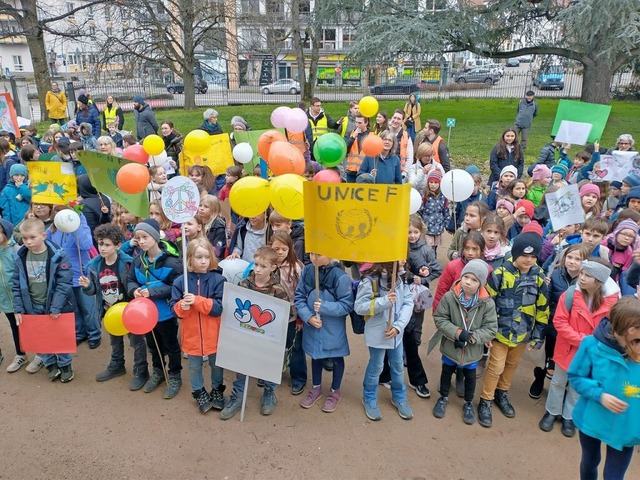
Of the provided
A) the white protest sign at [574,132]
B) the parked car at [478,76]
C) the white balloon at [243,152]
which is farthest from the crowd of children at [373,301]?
the parked car at [478,76]

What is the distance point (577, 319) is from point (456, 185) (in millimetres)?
2330

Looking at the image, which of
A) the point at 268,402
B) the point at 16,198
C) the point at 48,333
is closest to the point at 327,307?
the point at 268,402

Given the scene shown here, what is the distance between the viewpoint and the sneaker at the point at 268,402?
14.7ft

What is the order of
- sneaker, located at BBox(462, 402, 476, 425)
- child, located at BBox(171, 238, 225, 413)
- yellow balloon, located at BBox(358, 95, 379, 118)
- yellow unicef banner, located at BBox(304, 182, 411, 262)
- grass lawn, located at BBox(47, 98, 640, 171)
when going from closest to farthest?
yellow unicef banner, located at BBox(304, 182, 411, 262)
child, located at BBox(171, 238, 225, 413)
sneaker, located at BBox(462, 402, 476, 425)
yellow balloon, located at BBox(358, 95, 379, 118)
grass lawn, located at BBox(47, 98, 640, 171)

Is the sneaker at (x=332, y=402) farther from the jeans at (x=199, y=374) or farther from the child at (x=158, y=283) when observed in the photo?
the child at (x=158, y=283)

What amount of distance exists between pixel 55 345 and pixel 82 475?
1.46m

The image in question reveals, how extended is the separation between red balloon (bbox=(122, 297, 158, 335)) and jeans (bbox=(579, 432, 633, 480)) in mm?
3365

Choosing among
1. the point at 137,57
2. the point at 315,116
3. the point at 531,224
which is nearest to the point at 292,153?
the point at 531,224

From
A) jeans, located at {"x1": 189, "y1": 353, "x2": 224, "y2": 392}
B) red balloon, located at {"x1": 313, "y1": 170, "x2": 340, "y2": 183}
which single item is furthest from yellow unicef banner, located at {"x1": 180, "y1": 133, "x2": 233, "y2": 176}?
jeans, located at {"x1": 189, "y1": 353, "x2": 224, "y2": 392}

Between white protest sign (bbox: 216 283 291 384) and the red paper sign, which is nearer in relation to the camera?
white protest sign (bbox: 216 283 291 384)

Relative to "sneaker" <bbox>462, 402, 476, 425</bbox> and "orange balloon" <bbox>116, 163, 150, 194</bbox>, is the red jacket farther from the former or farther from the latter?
"orange balloon" <bbox>116, 163, 150, 194</bbox>

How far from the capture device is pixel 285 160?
18.0ft

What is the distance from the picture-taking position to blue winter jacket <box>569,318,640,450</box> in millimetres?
2938

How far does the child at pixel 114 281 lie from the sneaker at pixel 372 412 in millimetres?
2159
